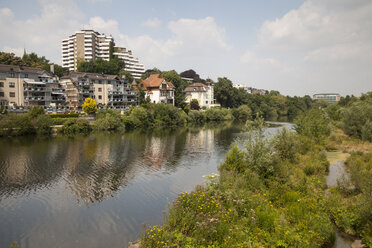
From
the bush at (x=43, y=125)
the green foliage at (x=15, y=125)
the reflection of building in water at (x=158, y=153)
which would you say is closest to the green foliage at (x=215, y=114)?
the reflection of building in water at (x=158, y=153)

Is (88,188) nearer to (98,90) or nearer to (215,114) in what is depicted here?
(98,90)

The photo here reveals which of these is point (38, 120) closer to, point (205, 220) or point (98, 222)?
point (98, 222)

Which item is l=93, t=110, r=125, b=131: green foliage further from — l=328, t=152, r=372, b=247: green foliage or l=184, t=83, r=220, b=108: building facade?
l=328, t=152, r=372, b=247: green foliage

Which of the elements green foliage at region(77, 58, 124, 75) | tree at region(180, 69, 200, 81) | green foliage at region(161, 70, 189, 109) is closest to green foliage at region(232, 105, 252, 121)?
green foliage at region(161, 70, 189, 109)

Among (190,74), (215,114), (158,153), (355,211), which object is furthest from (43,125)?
(190,74)

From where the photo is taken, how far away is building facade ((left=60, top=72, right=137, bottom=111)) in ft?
245

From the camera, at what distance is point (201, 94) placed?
372 feet

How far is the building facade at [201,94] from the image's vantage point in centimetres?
11312

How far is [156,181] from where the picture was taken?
25.1 meters

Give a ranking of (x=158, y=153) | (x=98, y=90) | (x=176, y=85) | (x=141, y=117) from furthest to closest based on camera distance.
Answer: (x=176, y=85)
(x=98, y=90)
(x=141, y=117)
(x=158, y=153)

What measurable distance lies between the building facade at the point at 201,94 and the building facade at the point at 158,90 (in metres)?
18.7

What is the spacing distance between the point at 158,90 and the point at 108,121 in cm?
3453

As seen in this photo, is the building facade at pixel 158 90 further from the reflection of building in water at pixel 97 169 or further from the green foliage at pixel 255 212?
the green foliage at pixel 255 212

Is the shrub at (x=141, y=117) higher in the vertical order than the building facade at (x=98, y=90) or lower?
lower
